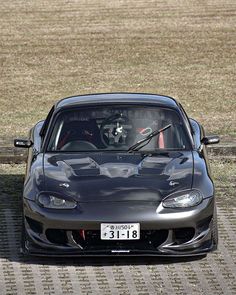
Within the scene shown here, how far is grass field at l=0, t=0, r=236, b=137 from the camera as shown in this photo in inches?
776

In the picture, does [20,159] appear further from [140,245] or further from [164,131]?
[140,245]

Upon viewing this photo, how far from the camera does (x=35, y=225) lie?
10.3 metres

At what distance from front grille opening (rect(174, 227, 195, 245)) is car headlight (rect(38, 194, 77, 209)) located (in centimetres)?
92

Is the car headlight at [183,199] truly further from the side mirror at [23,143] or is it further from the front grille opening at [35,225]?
the side mirror at [23,143]

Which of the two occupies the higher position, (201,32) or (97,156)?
(97,156)

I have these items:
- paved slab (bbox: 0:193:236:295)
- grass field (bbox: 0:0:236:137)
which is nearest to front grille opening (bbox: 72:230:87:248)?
paved slab (bbox: 0:193:236:295)

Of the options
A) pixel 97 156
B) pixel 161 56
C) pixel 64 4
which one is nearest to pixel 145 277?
pixel 97 156

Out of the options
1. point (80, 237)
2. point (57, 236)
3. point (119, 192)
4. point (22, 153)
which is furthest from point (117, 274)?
point (22, 153)

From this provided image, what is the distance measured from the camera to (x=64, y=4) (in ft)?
104

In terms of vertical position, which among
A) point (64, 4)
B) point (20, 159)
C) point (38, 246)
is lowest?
point (64, 4)

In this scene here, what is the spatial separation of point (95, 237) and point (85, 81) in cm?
1219

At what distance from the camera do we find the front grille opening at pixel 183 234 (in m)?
10.2

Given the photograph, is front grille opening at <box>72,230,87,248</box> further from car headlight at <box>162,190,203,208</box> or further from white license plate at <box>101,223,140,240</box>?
car headlight at <box>162,190,203,208</box>

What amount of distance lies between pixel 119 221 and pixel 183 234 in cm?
61
